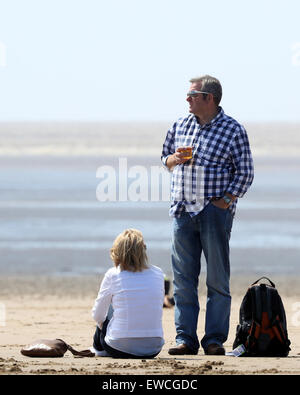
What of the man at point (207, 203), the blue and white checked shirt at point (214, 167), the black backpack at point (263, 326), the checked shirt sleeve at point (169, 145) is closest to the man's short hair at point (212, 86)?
the man at point (207, 203)

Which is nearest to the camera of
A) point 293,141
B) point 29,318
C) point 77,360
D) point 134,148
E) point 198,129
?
point 77,360

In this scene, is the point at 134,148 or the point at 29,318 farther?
the point at 134,148

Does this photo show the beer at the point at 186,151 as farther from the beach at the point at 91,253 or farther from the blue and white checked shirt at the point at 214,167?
the beach at the point at 91,253

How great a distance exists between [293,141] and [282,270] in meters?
45.7

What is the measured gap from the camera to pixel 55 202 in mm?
21703

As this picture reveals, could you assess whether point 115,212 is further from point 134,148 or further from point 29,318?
point 134,148

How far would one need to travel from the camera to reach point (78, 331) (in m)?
8.54

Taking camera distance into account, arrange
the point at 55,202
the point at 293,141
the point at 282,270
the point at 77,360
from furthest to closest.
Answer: the point at 293,141 → the point at 55,202 → the point at 282,270 → the point at 77,360

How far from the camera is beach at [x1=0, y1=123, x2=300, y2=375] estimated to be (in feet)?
20.7

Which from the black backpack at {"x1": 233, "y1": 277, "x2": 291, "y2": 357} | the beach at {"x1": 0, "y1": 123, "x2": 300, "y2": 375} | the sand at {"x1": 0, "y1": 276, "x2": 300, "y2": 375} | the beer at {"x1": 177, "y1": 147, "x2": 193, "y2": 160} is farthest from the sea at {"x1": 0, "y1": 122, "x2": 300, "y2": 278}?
the black backpack at {"x1": 233, "y1": 277, "x2": 291, "y2": 357}

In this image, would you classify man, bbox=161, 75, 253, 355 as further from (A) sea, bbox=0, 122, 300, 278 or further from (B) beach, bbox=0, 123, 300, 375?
(A) sea, bbox=0, 122, 300, 278

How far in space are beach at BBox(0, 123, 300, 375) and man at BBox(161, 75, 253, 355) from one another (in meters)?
0.25

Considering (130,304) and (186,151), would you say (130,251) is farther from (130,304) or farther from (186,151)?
(186,151)
